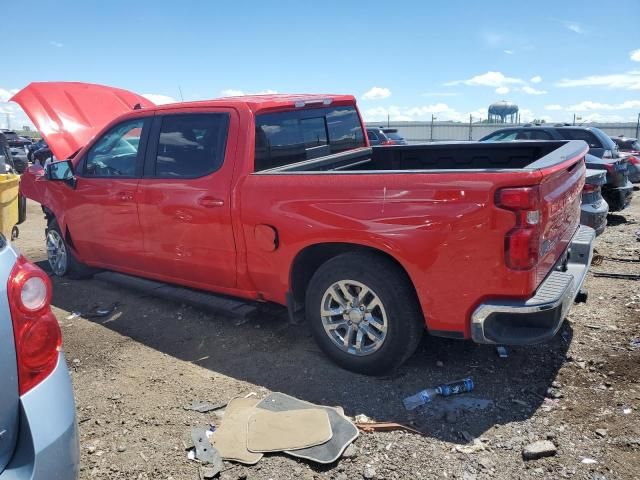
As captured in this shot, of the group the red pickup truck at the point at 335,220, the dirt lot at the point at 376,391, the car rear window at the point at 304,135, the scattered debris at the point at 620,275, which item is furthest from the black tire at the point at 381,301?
the scattered debris at the point at 620,275

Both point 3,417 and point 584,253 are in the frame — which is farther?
point 584,253

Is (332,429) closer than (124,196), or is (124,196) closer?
(332,429)

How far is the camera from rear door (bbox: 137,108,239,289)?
408 cm

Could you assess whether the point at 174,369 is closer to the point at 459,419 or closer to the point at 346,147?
the point at 459,419

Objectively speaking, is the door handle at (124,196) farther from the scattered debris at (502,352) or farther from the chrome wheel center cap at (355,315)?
the scattered debris at (502,352)

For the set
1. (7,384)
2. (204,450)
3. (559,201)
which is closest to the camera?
(7,384)

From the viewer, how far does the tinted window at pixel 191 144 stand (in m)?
4.13

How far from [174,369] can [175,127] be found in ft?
6.66

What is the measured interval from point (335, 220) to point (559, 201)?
1.42 meters

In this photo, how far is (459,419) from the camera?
319 centimetres

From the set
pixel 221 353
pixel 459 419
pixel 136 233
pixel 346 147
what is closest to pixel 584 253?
pixel 459 419

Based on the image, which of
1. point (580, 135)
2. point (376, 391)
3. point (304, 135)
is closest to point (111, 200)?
point (304, 135)

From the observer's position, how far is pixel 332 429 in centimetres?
311

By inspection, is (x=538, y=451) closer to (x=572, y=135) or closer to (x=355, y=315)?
(x=355, y=315)
